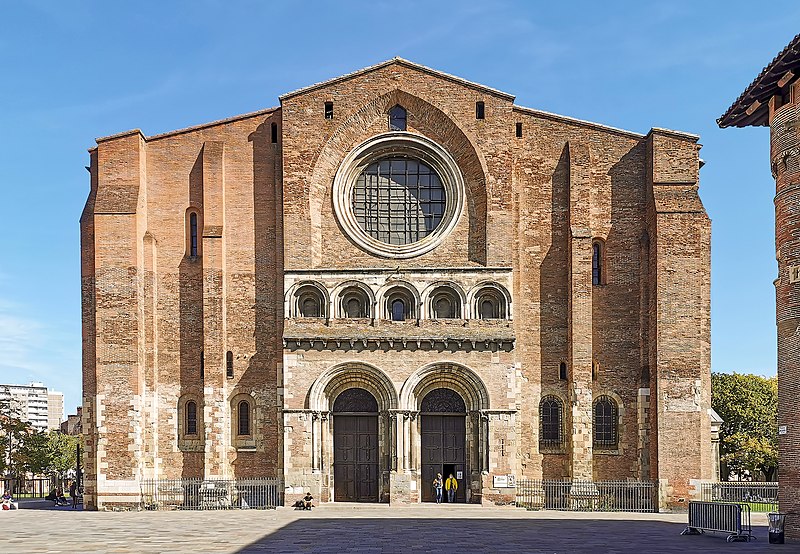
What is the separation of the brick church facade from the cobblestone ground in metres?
2.67

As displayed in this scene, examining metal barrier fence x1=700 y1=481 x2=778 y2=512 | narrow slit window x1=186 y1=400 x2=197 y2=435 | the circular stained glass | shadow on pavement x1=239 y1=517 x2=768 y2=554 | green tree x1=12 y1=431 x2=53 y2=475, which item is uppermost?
the circular stained glass

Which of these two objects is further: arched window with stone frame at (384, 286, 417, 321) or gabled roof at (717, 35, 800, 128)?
arched window with stone frame at (384, 286, 417, 321)

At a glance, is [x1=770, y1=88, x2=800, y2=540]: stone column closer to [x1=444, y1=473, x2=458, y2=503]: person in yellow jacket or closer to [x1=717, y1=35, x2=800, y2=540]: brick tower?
[x1=717, y1=35, x2=800, y2=540]: brick tower

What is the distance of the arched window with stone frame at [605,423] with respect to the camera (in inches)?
1385

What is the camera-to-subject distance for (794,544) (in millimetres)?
22312

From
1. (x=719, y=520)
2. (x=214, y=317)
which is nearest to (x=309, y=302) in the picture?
(x=214, y=317)

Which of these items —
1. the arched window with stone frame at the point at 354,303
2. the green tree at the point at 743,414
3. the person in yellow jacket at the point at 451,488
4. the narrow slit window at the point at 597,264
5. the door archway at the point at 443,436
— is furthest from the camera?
the green tree at the point at 743,414

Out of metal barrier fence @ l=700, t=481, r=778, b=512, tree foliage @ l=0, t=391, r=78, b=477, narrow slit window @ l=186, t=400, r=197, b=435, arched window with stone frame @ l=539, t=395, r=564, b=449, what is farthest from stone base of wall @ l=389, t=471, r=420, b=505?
tree foliage @ l=0, t=391, r=78, b=477

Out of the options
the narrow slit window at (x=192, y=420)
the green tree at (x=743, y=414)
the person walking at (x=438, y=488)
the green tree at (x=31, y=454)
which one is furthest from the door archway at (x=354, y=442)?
the green tree at (x=743, y=414)

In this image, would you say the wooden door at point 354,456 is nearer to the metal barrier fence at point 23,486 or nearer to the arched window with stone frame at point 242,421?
the arched window with stone frame at point 242,421

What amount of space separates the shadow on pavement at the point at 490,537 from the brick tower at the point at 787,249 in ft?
6.26

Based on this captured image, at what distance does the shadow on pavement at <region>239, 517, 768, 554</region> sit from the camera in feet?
70.6

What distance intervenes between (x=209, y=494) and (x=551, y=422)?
1273cm

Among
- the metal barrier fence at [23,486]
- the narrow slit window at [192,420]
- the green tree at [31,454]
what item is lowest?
the metal barrier fence at [23,486]
